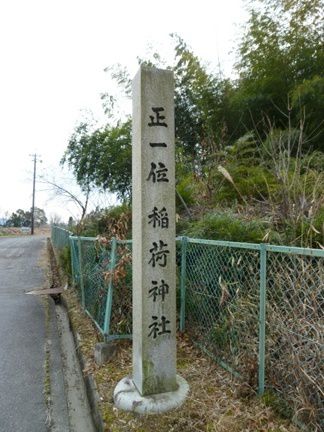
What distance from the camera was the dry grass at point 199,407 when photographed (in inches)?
86.4

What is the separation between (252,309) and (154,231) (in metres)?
0.91

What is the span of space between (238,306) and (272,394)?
0.61 metres

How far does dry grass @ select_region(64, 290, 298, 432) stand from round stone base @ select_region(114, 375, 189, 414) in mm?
37

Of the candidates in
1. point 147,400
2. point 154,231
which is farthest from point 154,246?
point 147,400

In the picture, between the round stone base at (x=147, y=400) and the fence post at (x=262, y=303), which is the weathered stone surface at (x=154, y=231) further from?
the fence post at (x=262, y=303)

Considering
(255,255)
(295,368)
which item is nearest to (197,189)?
(255,255)

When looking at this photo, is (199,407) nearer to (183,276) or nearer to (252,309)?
(252,309)

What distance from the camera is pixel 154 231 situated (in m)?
2.43

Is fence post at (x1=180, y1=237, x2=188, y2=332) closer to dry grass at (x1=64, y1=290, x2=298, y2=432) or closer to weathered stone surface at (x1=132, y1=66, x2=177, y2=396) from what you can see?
dry grass at (x1=64, y1=290, x2=298, y2=432)

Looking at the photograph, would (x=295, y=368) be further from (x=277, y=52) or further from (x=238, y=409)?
(x=277, y=52)

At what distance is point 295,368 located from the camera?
6.93 feet

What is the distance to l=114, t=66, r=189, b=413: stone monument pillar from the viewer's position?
2.40m

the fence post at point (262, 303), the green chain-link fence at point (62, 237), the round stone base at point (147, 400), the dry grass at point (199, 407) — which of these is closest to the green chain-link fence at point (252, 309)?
the fence post at point (262, 303)

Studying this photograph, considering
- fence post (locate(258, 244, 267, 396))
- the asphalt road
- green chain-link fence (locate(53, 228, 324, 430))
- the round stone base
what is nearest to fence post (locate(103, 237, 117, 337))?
green chain-link fence (locate(53, 228, 324, 430))
